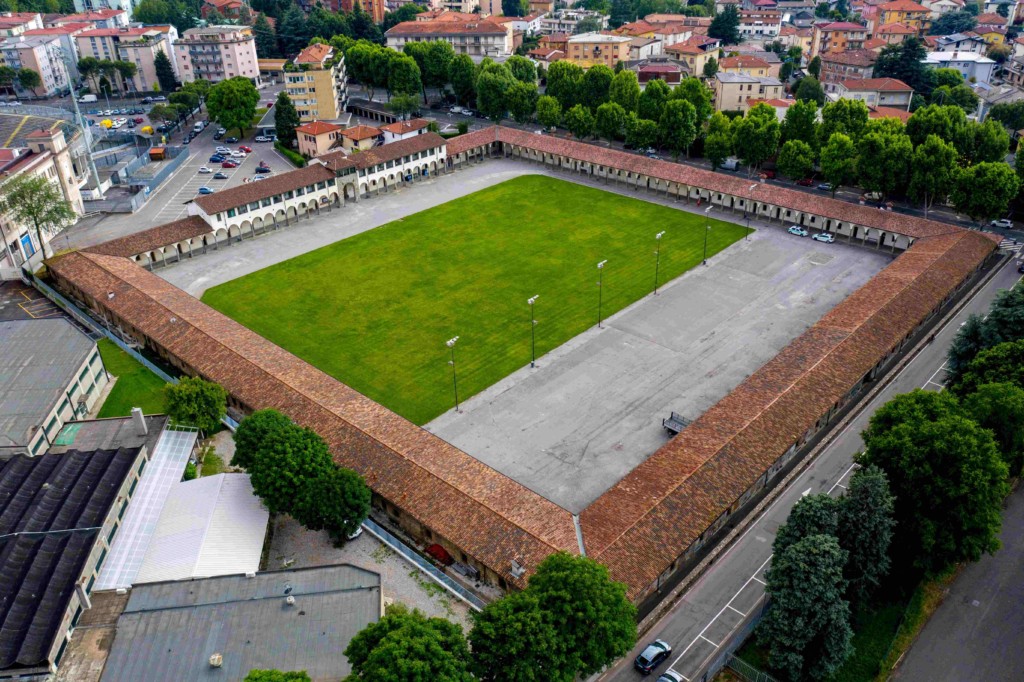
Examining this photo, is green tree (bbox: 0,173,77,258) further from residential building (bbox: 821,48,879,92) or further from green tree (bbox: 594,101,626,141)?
residential building (bbox: 821,48,879,92)

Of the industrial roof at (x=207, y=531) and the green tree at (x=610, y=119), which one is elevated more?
the green tree at (x=610, y=119)

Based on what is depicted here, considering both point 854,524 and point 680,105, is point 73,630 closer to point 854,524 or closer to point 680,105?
point 854,524

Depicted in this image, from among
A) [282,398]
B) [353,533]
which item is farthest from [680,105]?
[353,533]

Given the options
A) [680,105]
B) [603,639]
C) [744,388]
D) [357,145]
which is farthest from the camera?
[357,145]

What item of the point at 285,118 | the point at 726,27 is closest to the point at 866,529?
the point at 285,118

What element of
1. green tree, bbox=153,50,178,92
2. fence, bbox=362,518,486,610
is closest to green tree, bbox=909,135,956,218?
fence, bbox=362,518,486,610

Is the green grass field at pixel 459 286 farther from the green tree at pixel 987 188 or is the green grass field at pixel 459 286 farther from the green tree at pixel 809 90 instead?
the green tree at pixel 809 90

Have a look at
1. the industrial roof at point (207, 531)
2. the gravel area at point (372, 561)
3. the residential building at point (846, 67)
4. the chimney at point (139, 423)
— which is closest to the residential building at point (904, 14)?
the residential building at point (846, 67)

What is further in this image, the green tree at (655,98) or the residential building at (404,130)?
the residential building at (404,130)
